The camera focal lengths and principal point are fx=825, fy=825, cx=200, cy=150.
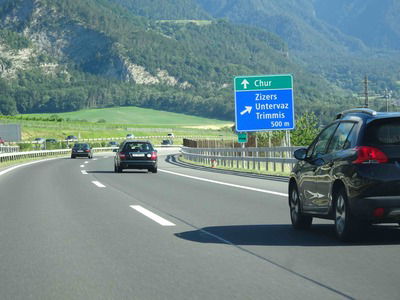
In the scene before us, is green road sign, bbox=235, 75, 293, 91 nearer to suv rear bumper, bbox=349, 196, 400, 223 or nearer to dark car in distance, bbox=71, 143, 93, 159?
dark car in distance, bbox=71, 143, 93, 159

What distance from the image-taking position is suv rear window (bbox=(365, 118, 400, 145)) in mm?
9406

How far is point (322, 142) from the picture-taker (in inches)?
429

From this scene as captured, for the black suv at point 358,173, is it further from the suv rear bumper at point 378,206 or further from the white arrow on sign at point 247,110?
the white arrow on sign at point 247,110

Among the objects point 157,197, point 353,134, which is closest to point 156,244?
point 353,134

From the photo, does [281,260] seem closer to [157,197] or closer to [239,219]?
[239,219]

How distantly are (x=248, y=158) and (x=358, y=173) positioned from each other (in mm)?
22797

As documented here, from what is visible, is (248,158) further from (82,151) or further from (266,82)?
(82,151)

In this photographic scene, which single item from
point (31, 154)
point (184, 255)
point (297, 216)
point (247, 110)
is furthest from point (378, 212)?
point (31, 154)

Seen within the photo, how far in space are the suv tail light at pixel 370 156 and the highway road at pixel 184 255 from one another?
96 cm

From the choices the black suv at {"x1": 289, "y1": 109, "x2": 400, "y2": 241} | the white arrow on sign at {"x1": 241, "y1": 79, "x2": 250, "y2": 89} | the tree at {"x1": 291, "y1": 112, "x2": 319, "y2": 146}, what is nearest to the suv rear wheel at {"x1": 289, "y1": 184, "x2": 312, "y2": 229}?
the black suv at {"x1": 289, "y1": 109, "x2": 400, "y2": 241}

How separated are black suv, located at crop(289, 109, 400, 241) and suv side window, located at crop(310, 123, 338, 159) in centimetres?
3

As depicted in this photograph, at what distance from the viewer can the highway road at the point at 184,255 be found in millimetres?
6801

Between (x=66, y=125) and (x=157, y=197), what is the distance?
444 feet

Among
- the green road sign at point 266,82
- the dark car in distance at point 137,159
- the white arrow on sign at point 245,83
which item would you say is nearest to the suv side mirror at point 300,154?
the dark car in distance at point 137,159
